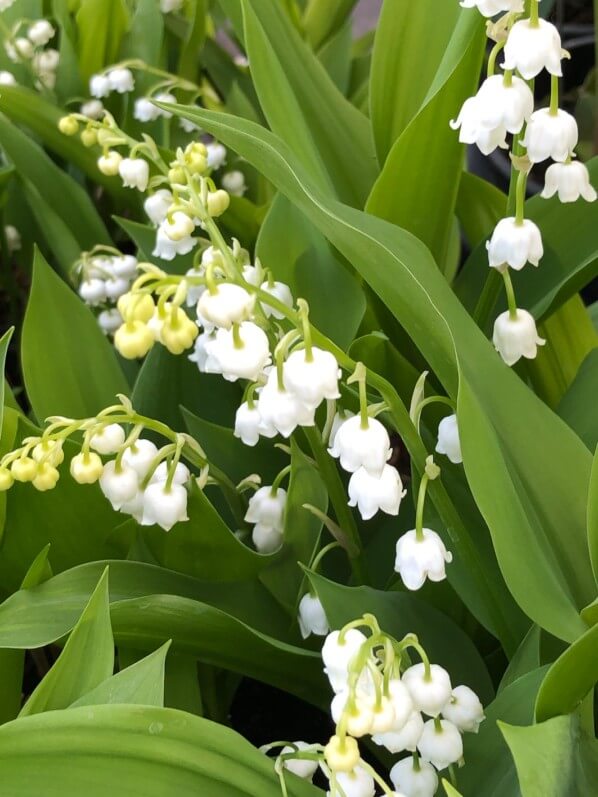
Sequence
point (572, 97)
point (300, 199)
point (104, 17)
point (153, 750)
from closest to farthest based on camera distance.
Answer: point (153, 750), point (300, 199), point (104, 17), point (572, 97)

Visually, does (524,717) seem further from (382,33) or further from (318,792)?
(382,33)

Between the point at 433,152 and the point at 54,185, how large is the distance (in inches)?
19.1

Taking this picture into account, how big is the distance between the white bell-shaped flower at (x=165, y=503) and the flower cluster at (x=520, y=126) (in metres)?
0.21

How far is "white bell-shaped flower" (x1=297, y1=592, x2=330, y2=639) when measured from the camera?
0.56m

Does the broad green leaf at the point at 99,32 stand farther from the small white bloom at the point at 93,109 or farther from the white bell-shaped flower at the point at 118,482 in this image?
the white bell-shaped flower at the point at 118,482

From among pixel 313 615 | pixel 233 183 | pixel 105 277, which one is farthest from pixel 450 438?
pixel 233 183

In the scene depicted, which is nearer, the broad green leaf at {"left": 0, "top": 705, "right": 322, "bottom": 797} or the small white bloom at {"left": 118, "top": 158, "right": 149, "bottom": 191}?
the broad green leaf at {"left": 0, "top": 705, "right": 322, "bottom": 797}

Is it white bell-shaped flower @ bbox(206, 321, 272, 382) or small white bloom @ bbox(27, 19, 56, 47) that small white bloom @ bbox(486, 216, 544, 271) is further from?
small white bloom @ bbox(27, 19, 56, 47)

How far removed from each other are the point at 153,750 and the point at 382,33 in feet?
1.78

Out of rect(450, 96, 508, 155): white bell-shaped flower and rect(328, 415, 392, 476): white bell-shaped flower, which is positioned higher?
rect(450, 96, 508, 155): white bell-shaped flower

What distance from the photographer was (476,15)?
0.57 metres

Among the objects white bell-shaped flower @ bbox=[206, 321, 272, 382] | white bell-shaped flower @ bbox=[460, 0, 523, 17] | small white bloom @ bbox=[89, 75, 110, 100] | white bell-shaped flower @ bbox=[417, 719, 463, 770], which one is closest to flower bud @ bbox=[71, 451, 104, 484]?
white bell-shaped flower @ bbox=[206, 321, 272, 382]

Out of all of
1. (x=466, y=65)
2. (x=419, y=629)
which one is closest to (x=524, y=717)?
(x=419, y=629)

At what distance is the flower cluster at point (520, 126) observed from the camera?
45 centimetres
